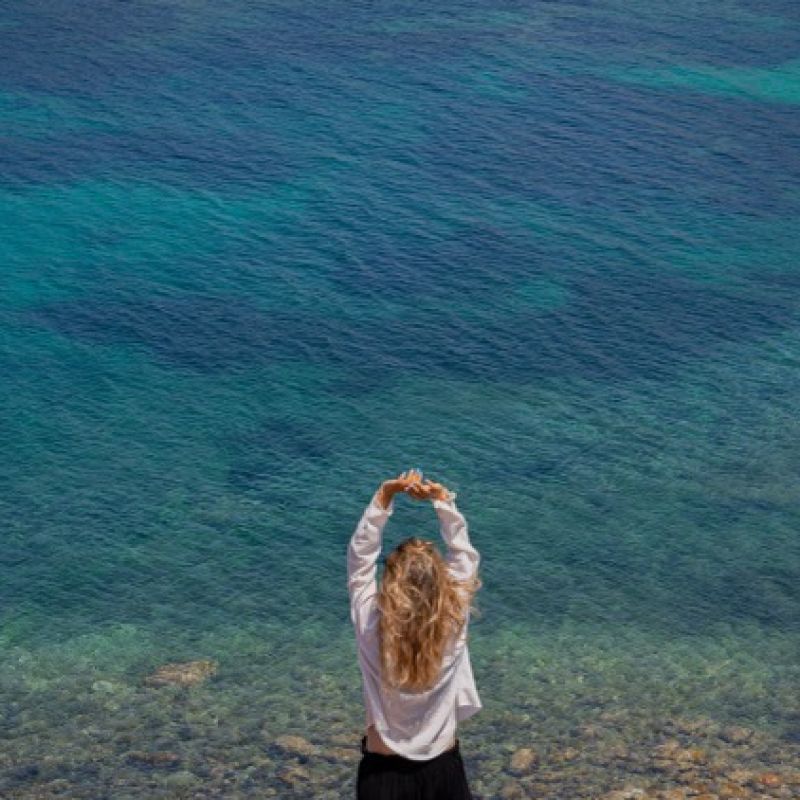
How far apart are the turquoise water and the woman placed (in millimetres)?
3821

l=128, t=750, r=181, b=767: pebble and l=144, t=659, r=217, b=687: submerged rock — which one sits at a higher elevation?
l=128, t=750, r=181, b=767: pebble

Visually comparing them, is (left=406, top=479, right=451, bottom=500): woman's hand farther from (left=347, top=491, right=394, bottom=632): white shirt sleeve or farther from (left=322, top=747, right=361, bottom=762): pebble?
(left=322, top=747, right=361, bottom=762): pebble

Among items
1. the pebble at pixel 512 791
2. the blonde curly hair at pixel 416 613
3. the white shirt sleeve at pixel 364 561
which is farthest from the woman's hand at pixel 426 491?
the pebble at pixel 512 791

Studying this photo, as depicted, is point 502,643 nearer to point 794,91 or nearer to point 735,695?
point 735,695

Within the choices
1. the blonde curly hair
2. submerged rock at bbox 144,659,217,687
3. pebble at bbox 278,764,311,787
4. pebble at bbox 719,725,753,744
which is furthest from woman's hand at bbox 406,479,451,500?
submerged rock at bbox 144,659,217,687

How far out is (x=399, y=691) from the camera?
4672 mm

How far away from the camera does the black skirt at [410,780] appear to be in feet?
15.6

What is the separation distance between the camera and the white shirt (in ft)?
15.3

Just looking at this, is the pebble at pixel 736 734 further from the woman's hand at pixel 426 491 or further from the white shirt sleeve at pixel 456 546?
the woman's hand at pixel 426 491

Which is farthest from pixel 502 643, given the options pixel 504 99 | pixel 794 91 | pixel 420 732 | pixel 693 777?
pixel 794 91

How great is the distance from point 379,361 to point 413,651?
387 inches

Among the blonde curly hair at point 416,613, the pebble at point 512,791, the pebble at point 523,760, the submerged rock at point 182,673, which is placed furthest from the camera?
the submerged rock at point 182,673

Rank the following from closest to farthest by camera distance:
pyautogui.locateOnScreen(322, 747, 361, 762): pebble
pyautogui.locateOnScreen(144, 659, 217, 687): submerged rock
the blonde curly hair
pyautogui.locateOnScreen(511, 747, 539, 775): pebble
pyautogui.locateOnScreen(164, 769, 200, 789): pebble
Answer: the blonde curly hair < pyautogui.locateOnScreen(164, 769, 200, 789): pebble < pyautogui.locateOnScreen(511, 747, 539, 775): pebble < pyautogui.locateOnScreen(322, 747, 361, 762): pebble < pyautogui.locateOnScreen(144, 659, 217, 687): submerged rock

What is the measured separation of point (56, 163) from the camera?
58.6 ft
